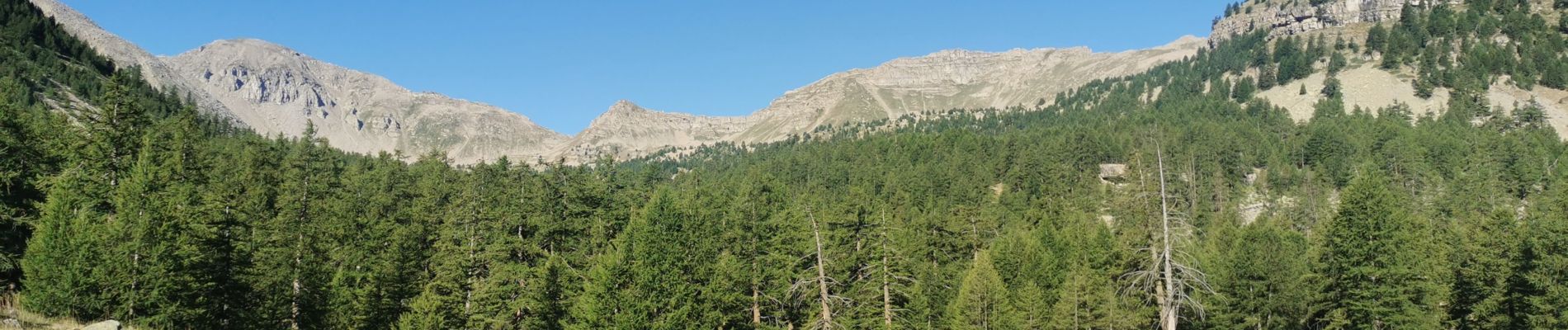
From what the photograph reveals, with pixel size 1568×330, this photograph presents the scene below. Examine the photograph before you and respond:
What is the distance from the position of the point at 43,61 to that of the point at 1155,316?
181 meters

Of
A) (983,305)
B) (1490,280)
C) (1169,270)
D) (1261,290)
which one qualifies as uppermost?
(1169,270)

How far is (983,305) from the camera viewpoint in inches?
1784

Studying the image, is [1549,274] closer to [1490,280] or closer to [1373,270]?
[1490,280]

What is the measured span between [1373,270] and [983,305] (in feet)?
67.0

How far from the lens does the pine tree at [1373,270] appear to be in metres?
41.2

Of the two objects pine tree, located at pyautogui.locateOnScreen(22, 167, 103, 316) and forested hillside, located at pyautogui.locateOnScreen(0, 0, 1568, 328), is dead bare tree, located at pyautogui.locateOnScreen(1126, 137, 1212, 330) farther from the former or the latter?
pine tree, located at pyautogui.locateOnScreen(22, 167, 103, 316)

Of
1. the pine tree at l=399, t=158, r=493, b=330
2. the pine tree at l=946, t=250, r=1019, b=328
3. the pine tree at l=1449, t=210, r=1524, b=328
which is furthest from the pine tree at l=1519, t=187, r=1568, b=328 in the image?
the pine tree at l=399, t=158, r=493, b=330

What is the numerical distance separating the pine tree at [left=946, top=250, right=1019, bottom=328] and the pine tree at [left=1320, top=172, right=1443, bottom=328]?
697 inches

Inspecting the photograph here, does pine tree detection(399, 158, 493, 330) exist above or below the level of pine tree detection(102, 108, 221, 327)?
below

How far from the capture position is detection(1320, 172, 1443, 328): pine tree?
41.2 m

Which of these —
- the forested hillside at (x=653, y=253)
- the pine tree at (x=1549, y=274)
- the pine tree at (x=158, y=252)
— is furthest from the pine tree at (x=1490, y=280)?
the pine tree at (x=158, y=252)

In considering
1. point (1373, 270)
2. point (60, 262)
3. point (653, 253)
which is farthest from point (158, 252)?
point (1373, 270)

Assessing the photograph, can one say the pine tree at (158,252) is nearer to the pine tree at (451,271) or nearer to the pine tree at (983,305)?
the pine tree at (451,271)

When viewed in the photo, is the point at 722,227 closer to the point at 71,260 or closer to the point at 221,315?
the point at 221,315
